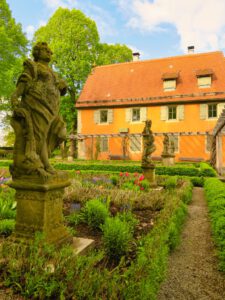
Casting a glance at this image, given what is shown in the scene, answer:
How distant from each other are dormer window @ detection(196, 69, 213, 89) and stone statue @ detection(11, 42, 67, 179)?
19635mm

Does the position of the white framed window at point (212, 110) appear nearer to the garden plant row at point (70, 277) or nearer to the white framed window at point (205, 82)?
the white framed window at point (205, 82)

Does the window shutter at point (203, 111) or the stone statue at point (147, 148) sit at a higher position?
the window shutter at point (203, 111)

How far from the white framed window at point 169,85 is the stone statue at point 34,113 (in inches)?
765

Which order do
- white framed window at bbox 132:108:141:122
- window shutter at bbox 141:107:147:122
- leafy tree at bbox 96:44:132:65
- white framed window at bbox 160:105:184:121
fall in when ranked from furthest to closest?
leafy tree at bbox 96:44:132:65, white framed window at bbox 132:108:141:122, window shutter at bbox 141:107:147:122, white framed window at bbox 160:105:184:121

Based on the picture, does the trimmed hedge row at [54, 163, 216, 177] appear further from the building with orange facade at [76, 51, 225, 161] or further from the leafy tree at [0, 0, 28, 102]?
the leafy tree at [0, 0, 28, 102]

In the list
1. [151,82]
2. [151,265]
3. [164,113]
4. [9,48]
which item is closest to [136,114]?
[164,113]

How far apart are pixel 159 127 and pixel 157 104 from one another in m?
2.10

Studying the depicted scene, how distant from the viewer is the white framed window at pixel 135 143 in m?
21.4

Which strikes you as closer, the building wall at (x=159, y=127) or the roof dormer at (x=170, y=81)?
the building wall at (x=159, y=127)

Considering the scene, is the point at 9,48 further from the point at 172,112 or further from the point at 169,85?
the point at 172,112

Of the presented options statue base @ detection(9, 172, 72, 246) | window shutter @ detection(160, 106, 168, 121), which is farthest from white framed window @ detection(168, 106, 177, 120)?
statue base @ detection(9, 172, 72, 246)

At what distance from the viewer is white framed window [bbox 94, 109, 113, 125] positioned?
22344 mm

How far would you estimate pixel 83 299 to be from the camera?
200 centimetres

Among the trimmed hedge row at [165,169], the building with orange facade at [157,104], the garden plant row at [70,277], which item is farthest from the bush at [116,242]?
the building with orange facade at [157,104]
